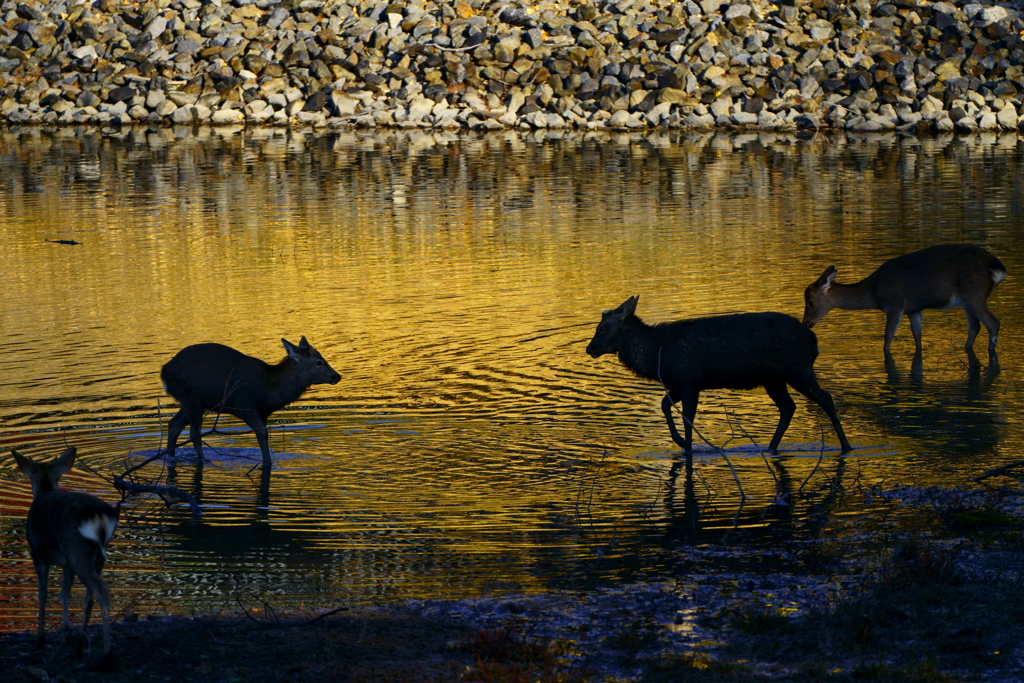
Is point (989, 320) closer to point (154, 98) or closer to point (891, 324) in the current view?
point (891, 324)

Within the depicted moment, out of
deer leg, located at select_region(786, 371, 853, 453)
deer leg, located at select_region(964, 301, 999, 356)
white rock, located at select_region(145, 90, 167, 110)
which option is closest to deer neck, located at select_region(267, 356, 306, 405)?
deer leg, located at select_region(786, 371, 853, 453)

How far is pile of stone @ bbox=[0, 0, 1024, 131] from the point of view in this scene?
163 ft

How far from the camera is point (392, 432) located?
12984 millimetres

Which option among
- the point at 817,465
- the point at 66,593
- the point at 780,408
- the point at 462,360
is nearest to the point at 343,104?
the point at 462,360

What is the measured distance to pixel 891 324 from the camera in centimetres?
1617

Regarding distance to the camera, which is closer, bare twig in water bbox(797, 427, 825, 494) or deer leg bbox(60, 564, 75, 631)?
deer leg bbox(60, 564, 75, 631)

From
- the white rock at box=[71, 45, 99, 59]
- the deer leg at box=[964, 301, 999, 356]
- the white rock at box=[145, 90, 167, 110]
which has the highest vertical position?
the white rock at box=[71, 45, 99, 59]

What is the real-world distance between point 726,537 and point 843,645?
7.50ft

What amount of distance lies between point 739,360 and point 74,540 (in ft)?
20.7

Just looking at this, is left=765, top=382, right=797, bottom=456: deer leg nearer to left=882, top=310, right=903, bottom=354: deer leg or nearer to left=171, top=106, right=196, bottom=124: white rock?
left=882, top=310, right=903, bottom=354: deer leg

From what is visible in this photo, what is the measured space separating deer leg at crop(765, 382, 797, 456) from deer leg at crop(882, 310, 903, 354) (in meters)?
4.13

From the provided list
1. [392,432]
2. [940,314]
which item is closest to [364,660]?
[392,432]

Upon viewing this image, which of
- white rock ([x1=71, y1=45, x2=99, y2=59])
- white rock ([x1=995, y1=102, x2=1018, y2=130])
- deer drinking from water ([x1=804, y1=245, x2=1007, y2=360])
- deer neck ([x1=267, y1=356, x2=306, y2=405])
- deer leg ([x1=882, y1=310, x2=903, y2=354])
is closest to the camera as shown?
deer neck ([x1=267, y1=356, x2=306, y2=405])

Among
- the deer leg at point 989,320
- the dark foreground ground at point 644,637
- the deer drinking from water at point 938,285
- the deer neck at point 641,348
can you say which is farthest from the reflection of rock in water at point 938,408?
the dark foreground ground at point 644,637
